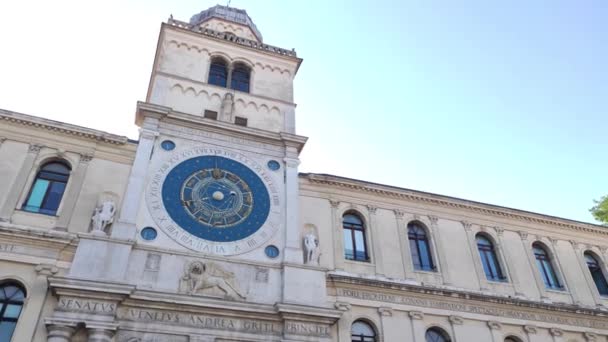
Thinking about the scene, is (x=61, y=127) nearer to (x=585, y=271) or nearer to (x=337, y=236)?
(x=337, y=236)

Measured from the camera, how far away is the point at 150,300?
14.0 meters

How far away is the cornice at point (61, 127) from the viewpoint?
56.3 feet

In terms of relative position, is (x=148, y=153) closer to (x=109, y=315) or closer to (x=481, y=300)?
(x=109, y=315)

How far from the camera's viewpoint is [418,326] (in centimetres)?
1731

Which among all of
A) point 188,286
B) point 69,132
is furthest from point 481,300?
point 69,132

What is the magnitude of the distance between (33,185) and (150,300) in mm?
6138

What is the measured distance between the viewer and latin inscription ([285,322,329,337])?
14.9 meters

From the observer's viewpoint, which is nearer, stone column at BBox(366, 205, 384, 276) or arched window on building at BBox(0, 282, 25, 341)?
arched window on building at BBox(0, 282, 25, 341)

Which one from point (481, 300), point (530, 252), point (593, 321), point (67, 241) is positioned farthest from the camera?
point (530, 252)

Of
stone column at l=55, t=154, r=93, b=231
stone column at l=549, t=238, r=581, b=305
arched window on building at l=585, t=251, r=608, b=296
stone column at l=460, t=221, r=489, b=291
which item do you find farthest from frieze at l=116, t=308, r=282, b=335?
arched window on building at l=585, t=251, r=608, b=296

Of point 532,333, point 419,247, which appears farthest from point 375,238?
point 532,333

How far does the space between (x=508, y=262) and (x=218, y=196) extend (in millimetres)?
12767

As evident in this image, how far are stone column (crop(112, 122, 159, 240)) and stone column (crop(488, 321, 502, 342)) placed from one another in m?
13.4

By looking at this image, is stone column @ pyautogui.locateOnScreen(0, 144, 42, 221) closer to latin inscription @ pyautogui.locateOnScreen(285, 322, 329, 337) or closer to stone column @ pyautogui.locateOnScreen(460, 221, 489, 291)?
latin inscription @ pyautogui.locateOnScreen(285, 322, 329, 337)
